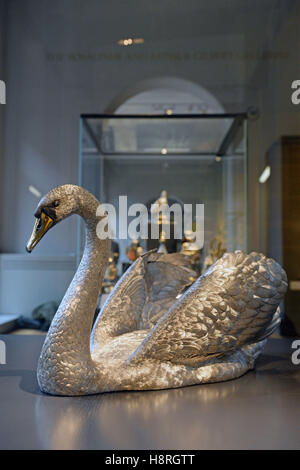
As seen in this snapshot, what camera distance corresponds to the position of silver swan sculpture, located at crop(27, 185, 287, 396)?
2.98 feet

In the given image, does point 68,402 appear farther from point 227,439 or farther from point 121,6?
point 121,6

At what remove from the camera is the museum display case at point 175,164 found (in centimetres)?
261

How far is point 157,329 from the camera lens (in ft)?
3.23

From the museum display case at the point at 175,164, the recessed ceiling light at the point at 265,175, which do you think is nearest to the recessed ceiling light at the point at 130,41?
the museum display case at the point at 175,164

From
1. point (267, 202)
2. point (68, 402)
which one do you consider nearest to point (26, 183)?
point (267, 202)

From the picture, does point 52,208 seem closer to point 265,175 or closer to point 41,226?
point 41,226

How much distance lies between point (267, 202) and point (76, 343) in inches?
86.3

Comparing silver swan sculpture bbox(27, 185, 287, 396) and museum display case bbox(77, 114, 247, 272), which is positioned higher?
museum display case bbox(77, 114, 247, 272)

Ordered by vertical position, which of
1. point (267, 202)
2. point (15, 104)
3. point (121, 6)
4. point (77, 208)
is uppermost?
point (121, 6)

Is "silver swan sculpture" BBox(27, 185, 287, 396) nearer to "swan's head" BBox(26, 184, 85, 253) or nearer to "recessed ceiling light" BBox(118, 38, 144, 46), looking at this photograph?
"swan's head" BBox(26, 184, 85, 253)

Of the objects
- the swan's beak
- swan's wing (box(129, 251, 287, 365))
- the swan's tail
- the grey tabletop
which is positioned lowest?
the grey tabletop

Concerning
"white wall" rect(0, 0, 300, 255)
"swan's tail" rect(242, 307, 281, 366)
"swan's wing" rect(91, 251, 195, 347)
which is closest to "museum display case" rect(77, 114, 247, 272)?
"white wall" rect(0, 0, 300, 255)

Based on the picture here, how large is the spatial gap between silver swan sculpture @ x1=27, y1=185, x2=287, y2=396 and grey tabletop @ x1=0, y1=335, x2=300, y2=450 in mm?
35
